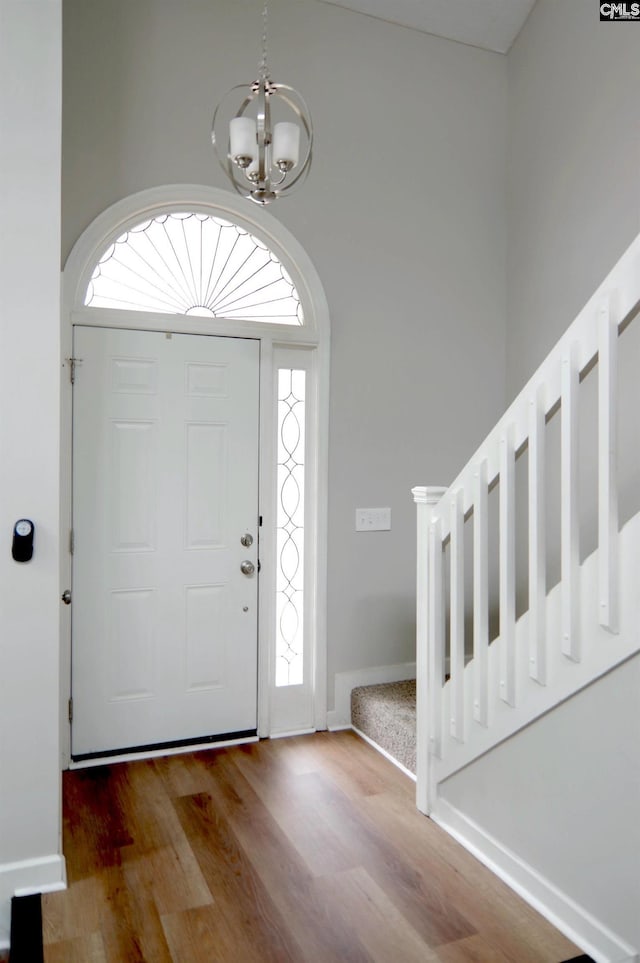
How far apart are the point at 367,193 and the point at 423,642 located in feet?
7.49

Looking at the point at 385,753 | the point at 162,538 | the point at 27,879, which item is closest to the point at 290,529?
the point at 162,538

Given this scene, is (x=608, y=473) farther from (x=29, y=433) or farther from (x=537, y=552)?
(x=29, y=433)

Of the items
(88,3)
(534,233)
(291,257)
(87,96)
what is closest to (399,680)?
(291,257)

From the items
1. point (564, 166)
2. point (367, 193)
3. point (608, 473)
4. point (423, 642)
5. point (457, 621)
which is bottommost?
point (423, 642)

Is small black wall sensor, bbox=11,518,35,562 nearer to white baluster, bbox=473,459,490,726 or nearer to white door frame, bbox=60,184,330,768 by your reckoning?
white door frame, bbox=60,184,330,768

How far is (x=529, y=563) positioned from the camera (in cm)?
221

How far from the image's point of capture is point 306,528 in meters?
3.50

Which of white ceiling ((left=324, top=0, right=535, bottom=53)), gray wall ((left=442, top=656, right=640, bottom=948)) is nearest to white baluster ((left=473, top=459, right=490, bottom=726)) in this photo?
gray wall ((left=442, top=656, right=640, bottom=948))

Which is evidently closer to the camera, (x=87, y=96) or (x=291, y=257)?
(x=87, y=96)

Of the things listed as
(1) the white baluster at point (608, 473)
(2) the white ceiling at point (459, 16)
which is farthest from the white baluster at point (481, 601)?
(2) the white ceiling at point (459, 16)

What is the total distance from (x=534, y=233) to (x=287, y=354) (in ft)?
4.96

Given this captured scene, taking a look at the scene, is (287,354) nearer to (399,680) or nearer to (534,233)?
(534,233)

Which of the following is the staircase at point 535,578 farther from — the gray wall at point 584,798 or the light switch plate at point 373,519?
the light switch plate at point 373,519

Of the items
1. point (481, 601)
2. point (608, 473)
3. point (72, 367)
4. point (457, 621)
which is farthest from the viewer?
point (72, 367)
